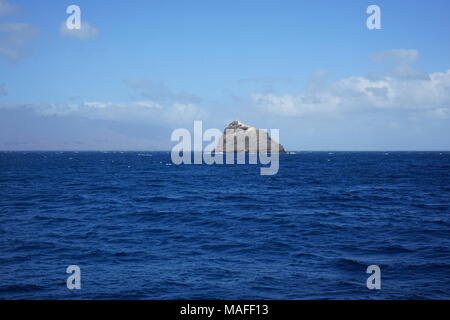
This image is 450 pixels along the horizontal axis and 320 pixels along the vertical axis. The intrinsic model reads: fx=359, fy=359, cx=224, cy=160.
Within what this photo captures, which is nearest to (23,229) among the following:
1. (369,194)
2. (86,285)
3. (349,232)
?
(86,285)

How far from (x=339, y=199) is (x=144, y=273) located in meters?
30.2

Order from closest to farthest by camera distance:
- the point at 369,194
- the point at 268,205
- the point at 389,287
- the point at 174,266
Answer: the point at 389,287 → the point at 174,266 → the point at 268,205 → the point at 369,194

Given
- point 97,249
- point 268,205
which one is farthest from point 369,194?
point 97,249

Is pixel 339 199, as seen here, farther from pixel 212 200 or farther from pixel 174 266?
pixel 174 266

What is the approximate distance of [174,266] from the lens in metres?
17.8

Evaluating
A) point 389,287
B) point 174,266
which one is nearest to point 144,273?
point 174,266

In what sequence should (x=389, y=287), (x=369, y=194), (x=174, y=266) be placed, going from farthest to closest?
1. (x=369, y=194)
2. (x=174, y=266)
3. (x=389, y=287)

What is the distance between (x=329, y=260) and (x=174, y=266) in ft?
26.1

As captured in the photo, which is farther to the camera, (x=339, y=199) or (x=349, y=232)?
(x=339, y=199)

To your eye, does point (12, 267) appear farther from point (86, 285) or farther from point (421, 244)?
point (421, 244)

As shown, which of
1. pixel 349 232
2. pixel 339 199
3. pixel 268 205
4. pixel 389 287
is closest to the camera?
pixel 389 287

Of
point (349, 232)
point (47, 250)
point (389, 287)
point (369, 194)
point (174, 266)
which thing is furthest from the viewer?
point (369, 194)

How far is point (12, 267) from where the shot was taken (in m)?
17.9

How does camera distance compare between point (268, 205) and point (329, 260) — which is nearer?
point (329, 260)
